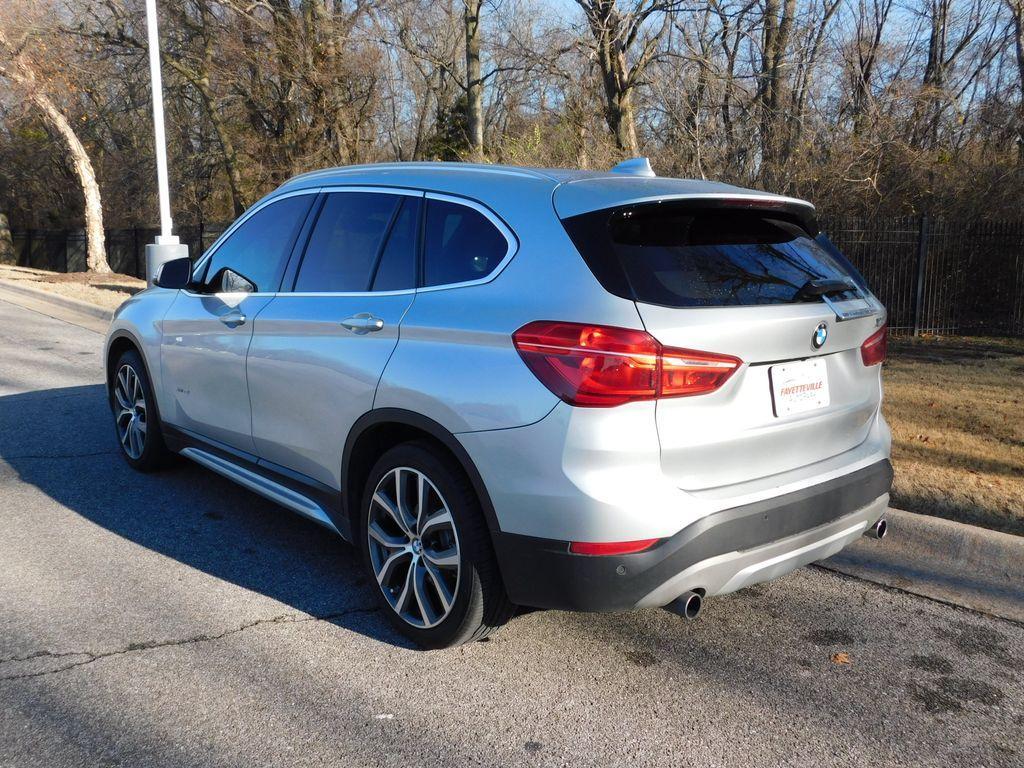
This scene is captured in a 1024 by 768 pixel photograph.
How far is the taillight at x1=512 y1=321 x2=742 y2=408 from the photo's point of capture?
291cm

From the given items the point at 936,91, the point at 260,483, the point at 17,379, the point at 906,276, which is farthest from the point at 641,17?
the point at 260,483

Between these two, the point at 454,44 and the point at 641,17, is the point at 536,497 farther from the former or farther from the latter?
the point at 454,44

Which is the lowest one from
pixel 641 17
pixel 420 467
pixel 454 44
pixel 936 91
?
pixel 420 467

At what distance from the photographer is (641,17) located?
51.0 feet

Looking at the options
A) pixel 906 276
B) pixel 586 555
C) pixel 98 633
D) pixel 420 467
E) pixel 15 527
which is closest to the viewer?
pixel 586 555

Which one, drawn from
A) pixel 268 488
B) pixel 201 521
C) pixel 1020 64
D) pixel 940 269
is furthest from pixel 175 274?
pixel 1020 64

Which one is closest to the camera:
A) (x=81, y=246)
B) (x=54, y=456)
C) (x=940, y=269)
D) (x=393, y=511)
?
(x=393, y=511)

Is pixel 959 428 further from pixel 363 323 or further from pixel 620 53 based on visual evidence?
pixel 620 53

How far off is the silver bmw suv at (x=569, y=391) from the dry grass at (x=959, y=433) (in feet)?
4.61

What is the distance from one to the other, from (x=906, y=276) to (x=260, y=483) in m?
11.4

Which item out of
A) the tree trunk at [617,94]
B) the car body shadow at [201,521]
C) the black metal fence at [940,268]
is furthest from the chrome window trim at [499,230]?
the tree trunk at [617,94]

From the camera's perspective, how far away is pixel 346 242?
412cm

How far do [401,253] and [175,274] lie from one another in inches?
79.8

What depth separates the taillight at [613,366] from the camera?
9.53ft
